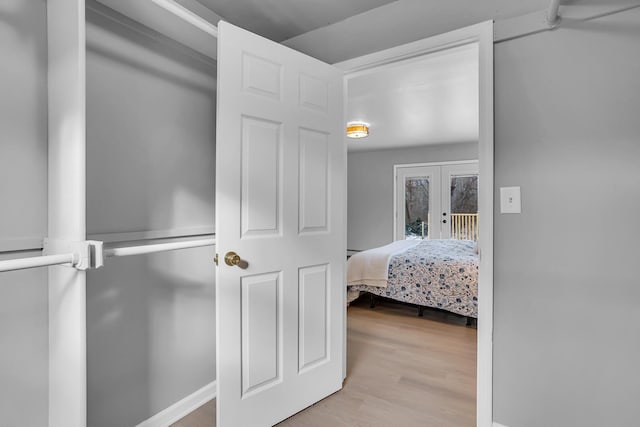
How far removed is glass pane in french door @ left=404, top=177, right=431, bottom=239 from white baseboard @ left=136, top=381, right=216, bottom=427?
5.19 m

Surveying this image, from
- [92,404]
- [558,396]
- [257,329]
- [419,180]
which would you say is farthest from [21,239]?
[419,180]

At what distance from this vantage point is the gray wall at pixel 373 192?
6.71 m

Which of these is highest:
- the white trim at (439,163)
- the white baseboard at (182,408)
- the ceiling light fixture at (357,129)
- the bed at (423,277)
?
the ceiling light fixture at (357,129)

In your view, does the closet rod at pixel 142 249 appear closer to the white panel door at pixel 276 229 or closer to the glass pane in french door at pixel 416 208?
the white panel door at pixel 276 229

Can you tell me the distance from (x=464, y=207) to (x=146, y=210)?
5737mm

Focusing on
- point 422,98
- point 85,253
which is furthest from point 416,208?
point 85,253

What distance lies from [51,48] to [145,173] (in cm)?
63

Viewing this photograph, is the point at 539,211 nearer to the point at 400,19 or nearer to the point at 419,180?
the point at 400,19

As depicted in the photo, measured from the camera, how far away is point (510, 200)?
1.63 metres

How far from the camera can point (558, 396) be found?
154cm

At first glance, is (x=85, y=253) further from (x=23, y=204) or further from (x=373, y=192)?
(x=373, y=192)

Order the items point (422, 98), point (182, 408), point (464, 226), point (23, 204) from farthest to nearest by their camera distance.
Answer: point (464, 226) → point (422, 98) → point (182, 408) → point (23, 204)

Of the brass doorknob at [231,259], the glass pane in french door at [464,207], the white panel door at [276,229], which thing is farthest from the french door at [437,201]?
the brass doorknob at [231,259]

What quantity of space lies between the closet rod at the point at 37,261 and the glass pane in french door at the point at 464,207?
6069 mm
